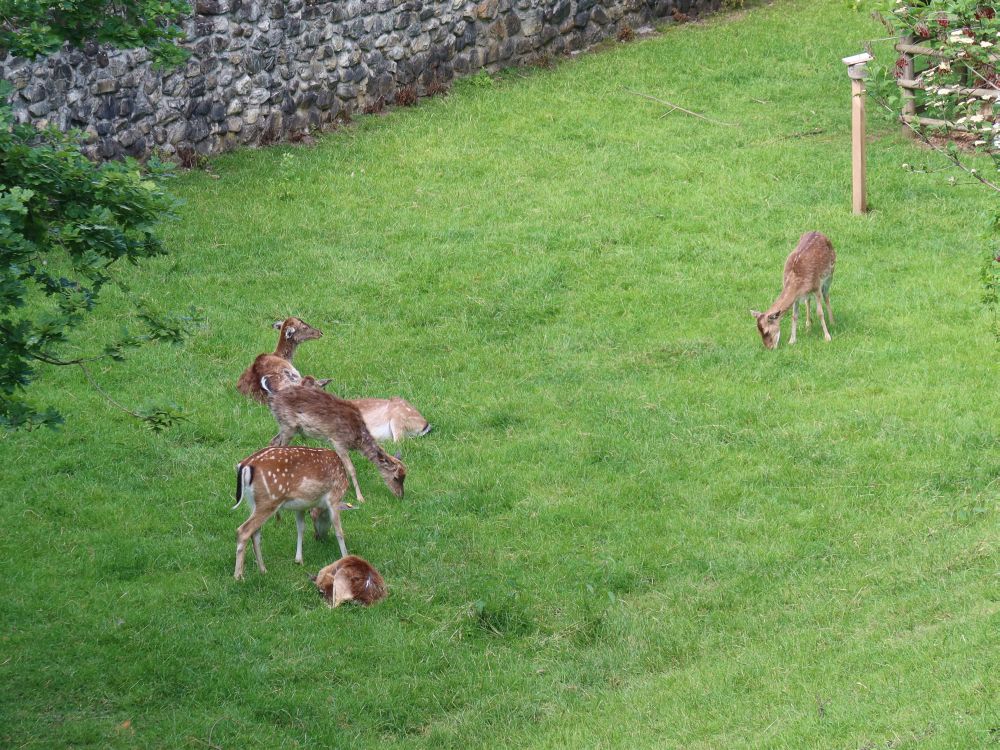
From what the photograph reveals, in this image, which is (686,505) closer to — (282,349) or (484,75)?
(282,349)

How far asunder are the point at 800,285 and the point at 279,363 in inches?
233

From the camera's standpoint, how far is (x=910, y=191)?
1850 cm

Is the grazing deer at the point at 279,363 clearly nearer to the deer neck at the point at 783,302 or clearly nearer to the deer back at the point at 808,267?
the deer neck at the point at 783,302

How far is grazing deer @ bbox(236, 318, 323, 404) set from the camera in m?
12.9

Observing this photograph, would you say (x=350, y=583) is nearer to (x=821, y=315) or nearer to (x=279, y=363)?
(x=279, y=363)

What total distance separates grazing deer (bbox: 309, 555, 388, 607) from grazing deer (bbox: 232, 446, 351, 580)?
0.45 m

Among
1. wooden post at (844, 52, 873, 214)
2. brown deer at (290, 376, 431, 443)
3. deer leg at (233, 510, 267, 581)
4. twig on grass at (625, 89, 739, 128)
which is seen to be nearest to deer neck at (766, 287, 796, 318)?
wooden post at (844, 52, 873, 214)

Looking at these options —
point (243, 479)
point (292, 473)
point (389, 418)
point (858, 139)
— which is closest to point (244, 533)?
point (243, 479)

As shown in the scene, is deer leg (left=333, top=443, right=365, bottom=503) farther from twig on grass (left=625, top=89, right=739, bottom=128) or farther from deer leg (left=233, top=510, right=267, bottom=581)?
twig on grass (left=625, top=89, right=739, bottom=128)

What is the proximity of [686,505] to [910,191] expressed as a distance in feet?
30.8

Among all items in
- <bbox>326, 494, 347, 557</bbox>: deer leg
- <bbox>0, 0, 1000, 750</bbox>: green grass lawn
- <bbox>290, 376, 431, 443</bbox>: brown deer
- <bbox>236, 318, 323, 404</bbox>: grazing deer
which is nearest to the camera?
<bbox>0, 0, 1000, 750</bbox>: green grass lawn

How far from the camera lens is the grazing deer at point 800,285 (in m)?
14.3

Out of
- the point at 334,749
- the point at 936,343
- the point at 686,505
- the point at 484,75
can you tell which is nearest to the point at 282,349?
the point at 686,505

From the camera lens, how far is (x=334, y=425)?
451 inches
